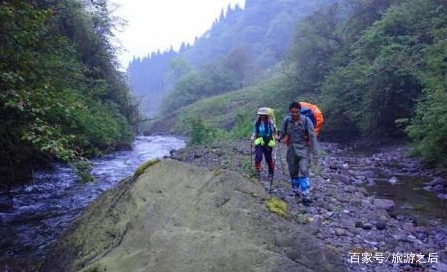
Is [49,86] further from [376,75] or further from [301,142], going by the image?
[376,75]

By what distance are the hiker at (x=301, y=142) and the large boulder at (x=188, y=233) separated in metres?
3.41

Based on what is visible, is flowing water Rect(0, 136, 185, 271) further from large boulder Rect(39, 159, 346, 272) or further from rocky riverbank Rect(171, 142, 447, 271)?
rocky riverbank Rect(171, 142, 447, 271)

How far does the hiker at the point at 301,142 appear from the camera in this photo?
8969 millimetres

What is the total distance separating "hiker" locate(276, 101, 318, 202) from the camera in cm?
897

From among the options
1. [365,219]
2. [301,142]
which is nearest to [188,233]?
[365,219]

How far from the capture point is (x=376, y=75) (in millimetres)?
22312

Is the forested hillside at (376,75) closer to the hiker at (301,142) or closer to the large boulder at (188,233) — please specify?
the hiker at (301,142)

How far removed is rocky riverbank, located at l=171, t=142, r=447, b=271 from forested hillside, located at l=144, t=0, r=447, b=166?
260 cm

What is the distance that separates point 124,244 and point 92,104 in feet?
51.3

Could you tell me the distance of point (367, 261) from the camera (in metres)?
5.86

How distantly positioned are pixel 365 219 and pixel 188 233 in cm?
451

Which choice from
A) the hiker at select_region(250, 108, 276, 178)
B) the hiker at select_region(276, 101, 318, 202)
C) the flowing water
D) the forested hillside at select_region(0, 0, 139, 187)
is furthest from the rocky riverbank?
the flowing water

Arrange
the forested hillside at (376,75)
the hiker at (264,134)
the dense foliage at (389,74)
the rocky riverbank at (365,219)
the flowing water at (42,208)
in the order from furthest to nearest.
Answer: the forested hillside at (376,75) < the dense foliage at (389,74) < the hiker at (264,134) < the flowing water at (42,208) < the rocky riverbank at (365,219)

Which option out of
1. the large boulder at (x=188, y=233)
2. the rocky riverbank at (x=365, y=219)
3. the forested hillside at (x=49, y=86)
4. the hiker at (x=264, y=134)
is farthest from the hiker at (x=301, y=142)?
the forested hillside at (x=49, y=86)
